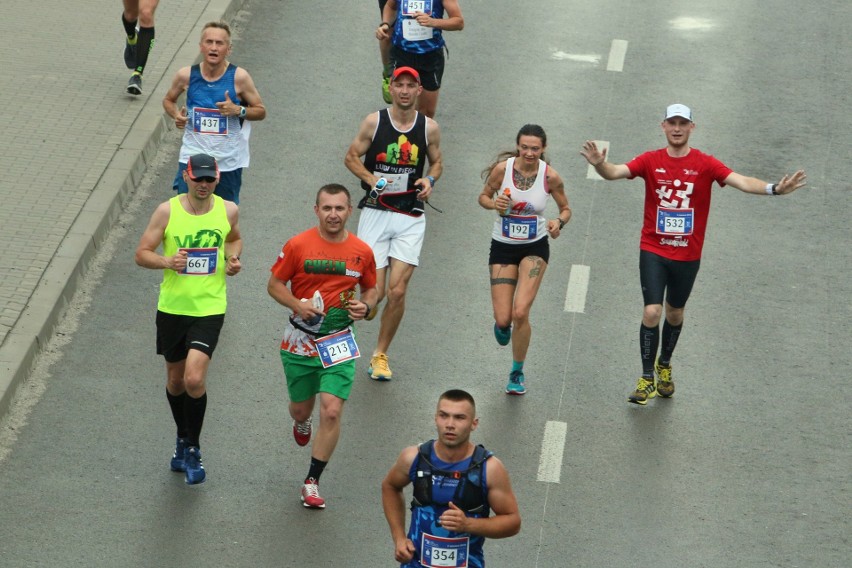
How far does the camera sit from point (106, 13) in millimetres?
18250

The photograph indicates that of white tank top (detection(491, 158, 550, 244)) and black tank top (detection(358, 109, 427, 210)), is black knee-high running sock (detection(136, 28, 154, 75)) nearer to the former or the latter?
black tank top (detection(358, 109, 427, 210))

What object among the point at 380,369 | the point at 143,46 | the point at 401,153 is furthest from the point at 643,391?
the point at 143,46

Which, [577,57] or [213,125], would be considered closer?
[213,125]

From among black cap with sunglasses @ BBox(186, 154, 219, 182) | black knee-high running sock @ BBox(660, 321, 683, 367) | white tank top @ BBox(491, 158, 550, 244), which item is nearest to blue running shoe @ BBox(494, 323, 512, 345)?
white tank top @ BBox(491, 158, 550, 244)

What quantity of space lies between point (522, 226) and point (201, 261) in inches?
112

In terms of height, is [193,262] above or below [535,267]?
above

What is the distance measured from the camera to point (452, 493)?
808 centimetres

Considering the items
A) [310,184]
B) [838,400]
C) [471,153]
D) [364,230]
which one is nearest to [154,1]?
[310,184]

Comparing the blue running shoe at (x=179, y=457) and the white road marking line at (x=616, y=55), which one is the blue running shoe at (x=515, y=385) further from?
the white road marking line at (x=616, y=55)

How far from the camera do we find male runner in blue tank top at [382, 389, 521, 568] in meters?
8.02

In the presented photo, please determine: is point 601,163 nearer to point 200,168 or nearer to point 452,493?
point 200,168


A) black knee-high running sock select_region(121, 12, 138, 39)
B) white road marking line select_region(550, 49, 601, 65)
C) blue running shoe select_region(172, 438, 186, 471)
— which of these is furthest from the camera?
white road marking line select_region(550, 49, 601, 65)

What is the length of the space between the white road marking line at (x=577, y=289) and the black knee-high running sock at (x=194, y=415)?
4.05 m

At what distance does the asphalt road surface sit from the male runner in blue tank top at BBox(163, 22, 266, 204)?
4.35 ft
